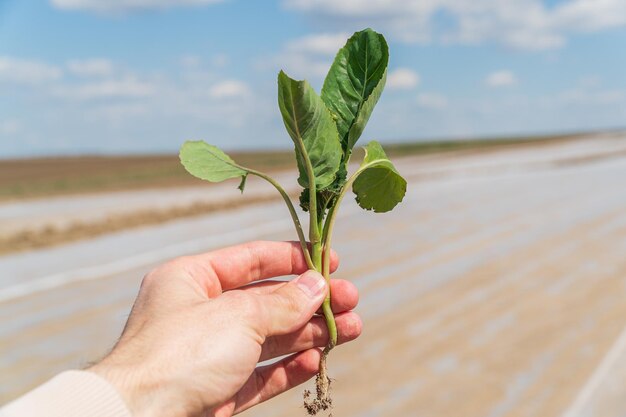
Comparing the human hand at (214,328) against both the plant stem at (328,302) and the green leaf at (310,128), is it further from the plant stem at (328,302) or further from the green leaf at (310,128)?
the green leaf at (310,128)

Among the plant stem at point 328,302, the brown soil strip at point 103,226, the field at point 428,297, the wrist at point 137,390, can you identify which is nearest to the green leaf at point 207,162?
the plant stem at point 328,302

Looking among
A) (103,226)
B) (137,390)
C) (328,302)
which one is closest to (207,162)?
(328,302)

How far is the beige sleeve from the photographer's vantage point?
6.90 ft

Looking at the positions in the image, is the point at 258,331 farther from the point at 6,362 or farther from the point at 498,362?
the point at 6,362

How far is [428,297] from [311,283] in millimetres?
9086

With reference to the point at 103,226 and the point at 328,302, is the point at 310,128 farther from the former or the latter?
the point at 103,226

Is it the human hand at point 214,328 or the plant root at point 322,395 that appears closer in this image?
the human hand at point 214,328

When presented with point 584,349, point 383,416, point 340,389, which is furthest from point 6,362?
point 584,349

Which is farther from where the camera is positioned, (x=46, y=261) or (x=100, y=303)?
(x=46, y=261)

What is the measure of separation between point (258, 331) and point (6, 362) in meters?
7.95

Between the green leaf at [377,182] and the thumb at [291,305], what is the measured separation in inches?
16.8

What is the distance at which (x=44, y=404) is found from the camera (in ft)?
6.96

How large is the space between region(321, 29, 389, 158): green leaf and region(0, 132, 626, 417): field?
1.55 metres

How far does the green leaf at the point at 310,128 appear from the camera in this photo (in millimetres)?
2277
